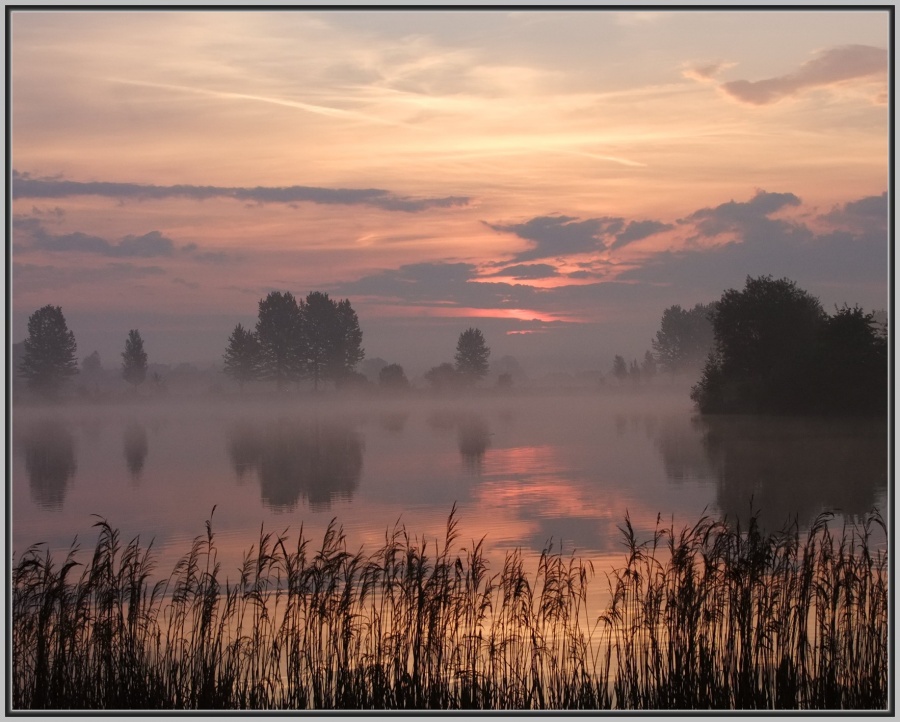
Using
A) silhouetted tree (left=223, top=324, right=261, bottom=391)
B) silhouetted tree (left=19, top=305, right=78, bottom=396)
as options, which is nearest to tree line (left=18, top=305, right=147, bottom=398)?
silhouetted tree (left=19, top=305, right=78, bottom=396)

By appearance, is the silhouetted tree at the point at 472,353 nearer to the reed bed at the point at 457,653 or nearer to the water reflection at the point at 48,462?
the water reflection at the point at 48,462

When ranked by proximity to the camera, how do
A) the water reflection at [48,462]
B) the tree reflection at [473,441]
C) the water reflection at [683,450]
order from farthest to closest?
the tree reflection at [473,441] → the water reflection at [683,450] → the water reflection at [48,462]

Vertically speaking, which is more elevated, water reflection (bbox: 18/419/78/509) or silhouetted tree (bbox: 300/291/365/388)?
silhouetted tree (bbox: 300/291/365/388)

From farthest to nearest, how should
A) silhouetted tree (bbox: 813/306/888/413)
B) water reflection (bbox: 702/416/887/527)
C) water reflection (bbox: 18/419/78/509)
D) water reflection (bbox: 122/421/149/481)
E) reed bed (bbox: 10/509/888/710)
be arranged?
silhouetted tree (bbox: 813/306/888/413) < water reflection (bbox: 122/421/149/481) < water reflection (bbox: 18/419/78/509) < water reflection (bbox: 702/416/887/527) < reed bed (bbox: 10/509/888/710)

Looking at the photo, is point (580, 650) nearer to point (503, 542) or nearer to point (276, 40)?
point (276, 40)

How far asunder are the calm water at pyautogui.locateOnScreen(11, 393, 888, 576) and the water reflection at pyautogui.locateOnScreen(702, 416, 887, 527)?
0.10 meters

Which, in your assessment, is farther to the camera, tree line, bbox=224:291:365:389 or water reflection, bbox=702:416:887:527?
tree line, bbox=224:291:365:389

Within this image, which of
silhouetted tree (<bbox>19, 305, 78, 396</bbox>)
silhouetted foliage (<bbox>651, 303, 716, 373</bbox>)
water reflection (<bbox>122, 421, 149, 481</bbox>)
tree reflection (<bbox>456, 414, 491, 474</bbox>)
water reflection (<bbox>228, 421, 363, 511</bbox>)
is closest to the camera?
water reflection (<bbox>228, 421, 363, 511</bbox>)

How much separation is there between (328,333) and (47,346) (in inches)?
1314

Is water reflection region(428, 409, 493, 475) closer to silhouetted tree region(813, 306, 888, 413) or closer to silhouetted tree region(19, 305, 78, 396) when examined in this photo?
silhouetted tree region(813, 306, 888, 413)

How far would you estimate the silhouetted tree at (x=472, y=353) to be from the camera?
124 metres

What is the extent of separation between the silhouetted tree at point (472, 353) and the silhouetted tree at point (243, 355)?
1037 inches

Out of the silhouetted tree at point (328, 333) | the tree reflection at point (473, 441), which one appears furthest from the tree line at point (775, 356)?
the silhouetted tree at point (328, 333)

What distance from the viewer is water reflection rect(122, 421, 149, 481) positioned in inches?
1721
